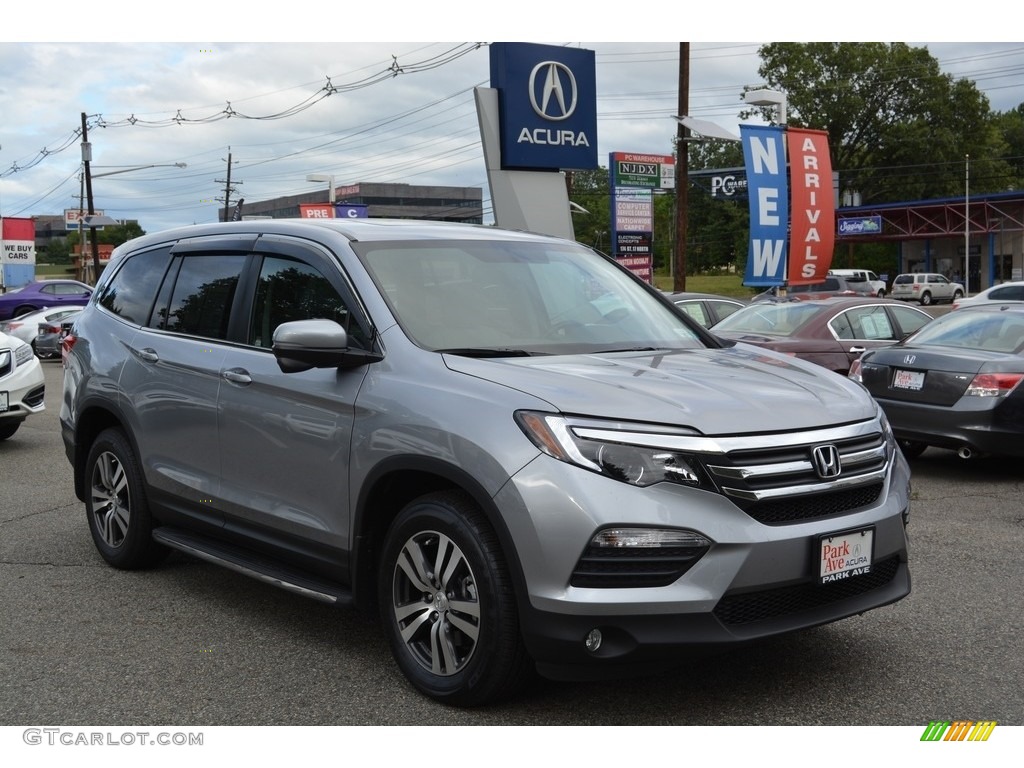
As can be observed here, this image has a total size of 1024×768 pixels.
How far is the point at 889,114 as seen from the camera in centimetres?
7844

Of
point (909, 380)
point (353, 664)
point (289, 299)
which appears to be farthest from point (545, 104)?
point (353, 664)

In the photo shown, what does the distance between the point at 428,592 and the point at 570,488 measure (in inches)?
33.6

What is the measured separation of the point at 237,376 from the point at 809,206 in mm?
17013

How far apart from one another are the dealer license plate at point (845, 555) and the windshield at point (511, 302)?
130 centimetres

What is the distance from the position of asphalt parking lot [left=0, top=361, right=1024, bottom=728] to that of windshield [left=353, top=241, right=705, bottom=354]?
139 centimetres

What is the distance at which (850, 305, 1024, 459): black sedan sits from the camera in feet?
29.6

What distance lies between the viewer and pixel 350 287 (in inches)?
188

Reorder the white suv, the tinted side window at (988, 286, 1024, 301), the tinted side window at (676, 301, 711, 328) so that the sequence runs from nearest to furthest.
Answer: the tinted side window at (676, 301, 711, 328) → the tinted side window at (988, 286, 1024, 301) → the white suv

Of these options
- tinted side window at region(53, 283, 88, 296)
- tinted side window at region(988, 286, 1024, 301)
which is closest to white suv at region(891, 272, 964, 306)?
tinted side window at region(988, 286, 1024, 301)

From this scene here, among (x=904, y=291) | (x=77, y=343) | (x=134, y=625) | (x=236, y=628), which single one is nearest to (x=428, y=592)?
(x=236, y=628)

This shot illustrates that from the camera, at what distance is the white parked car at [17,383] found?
11.3 meters

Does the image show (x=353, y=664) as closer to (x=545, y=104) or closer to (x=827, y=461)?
(x=827, y=461)

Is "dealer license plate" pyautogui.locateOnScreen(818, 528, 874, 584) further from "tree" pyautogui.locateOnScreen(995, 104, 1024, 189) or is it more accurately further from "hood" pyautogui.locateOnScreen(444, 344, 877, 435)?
"tree" pyautogui.locateOnScreen(995, 104, 1024, 189)

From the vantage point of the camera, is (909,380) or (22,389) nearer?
(909,380)
